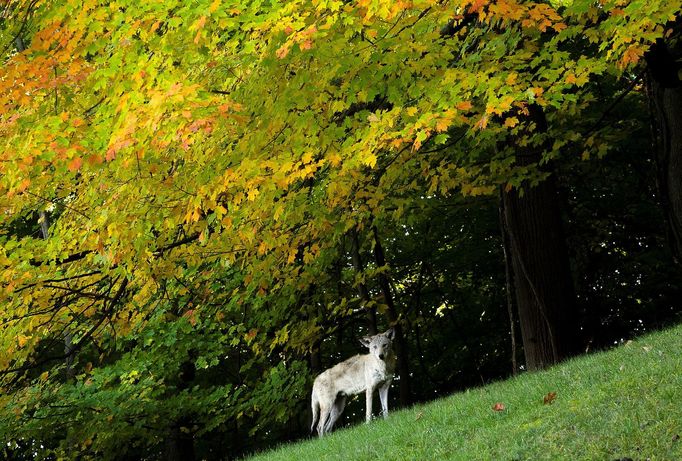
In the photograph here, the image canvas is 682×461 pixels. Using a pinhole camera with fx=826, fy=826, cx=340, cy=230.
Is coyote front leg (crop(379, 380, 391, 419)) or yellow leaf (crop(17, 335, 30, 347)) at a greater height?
yellow leaf (crop(17, 335, 30, 347))

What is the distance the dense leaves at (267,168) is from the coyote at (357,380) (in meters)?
1.82

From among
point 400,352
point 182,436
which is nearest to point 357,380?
point 400,352

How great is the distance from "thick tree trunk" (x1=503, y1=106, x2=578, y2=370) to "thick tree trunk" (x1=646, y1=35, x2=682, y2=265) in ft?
5.07

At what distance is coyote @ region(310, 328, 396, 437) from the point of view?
12.2m

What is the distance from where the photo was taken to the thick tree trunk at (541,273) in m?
11.6

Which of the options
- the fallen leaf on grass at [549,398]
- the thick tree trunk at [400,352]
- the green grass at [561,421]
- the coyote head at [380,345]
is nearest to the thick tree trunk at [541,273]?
the green grass at [561,421]

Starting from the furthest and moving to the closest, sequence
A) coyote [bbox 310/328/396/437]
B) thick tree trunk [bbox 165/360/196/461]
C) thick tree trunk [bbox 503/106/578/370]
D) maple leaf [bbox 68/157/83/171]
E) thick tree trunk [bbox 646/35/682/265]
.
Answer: thick tree trunk [bbox 165/360/196/461] → coyote [bbox 310/328/396/437] → thick tree trunk [bbox 503/106/578/370] → thick tree trunk [bbox 646/35/682/265] → maple leaf [bbox 68/157/83/171]

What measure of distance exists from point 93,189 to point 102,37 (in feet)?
7.19

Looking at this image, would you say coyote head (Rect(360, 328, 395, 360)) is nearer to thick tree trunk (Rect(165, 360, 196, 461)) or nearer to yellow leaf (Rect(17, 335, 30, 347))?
yellow leaf (Rect(17, 335, 30, 347))

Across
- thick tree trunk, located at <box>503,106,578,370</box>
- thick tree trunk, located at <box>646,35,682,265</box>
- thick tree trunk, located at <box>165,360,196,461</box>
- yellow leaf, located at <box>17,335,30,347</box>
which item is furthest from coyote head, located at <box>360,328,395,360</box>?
thick tree trunk, located at <box>165,360,196,461</box>

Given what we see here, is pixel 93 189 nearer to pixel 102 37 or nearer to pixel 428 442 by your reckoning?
pixel 102 37

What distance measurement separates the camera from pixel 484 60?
31.5ft

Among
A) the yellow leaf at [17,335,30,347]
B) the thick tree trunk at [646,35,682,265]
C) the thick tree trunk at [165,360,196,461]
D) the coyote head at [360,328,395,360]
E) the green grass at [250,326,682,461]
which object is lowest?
the thick tree trunk at [165,360,196,461]

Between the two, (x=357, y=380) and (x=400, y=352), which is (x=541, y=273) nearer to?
(x=357, y=380)
